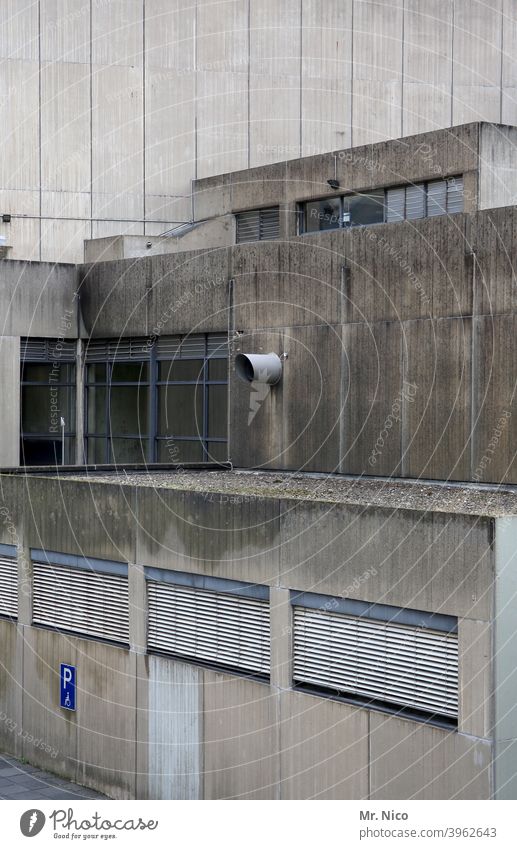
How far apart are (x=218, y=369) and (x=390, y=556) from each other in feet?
41.6

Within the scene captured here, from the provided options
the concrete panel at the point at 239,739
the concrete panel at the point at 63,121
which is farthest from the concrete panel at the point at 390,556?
the concrete panel at the point at 63,121

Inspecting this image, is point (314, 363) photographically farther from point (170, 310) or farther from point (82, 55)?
point (82, 55)

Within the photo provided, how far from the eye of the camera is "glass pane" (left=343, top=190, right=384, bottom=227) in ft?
92.4

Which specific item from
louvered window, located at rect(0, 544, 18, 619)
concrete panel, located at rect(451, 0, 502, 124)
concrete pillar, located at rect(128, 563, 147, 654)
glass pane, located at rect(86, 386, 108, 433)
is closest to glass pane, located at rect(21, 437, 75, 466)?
glass pane, located at rect(86, 386, 108, 433)

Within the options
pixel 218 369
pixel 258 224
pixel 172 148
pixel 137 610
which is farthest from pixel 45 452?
pixel 137 610

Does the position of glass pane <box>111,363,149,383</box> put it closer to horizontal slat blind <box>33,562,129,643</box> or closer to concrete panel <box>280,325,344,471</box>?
concrete panel <box>280,325,344,471</box>

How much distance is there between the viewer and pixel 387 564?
14430mm

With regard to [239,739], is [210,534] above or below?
above

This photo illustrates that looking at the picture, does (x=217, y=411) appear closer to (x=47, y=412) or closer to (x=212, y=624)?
(x=47, y=412)

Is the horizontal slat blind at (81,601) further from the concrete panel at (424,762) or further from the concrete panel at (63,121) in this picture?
the concrete panel at (63,121)

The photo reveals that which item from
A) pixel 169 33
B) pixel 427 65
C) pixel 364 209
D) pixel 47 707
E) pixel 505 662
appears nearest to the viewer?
pixel 505 662

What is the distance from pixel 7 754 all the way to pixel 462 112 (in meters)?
24.3

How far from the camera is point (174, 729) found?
682 inches

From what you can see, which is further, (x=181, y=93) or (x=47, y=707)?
(x=181, y=93)
